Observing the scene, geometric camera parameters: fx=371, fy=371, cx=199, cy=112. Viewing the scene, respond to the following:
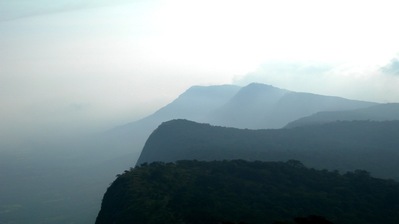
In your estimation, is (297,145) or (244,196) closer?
(244,196)

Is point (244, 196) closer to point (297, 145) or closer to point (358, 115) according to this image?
point (297, 145)

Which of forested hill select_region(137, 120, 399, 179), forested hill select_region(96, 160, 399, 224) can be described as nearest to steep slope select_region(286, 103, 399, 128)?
forested hill select_region(137, 120, 399, 179)

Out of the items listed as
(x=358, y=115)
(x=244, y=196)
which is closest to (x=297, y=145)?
(x=244, y=196)

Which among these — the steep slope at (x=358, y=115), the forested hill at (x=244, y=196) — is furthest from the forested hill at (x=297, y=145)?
the steep slope at (x=358, y=115)

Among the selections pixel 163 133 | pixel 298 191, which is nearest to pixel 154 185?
pixel 298 191

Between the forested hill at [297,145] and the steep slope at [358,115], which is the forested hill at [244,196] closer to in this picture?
the forested hill at [297,145]
